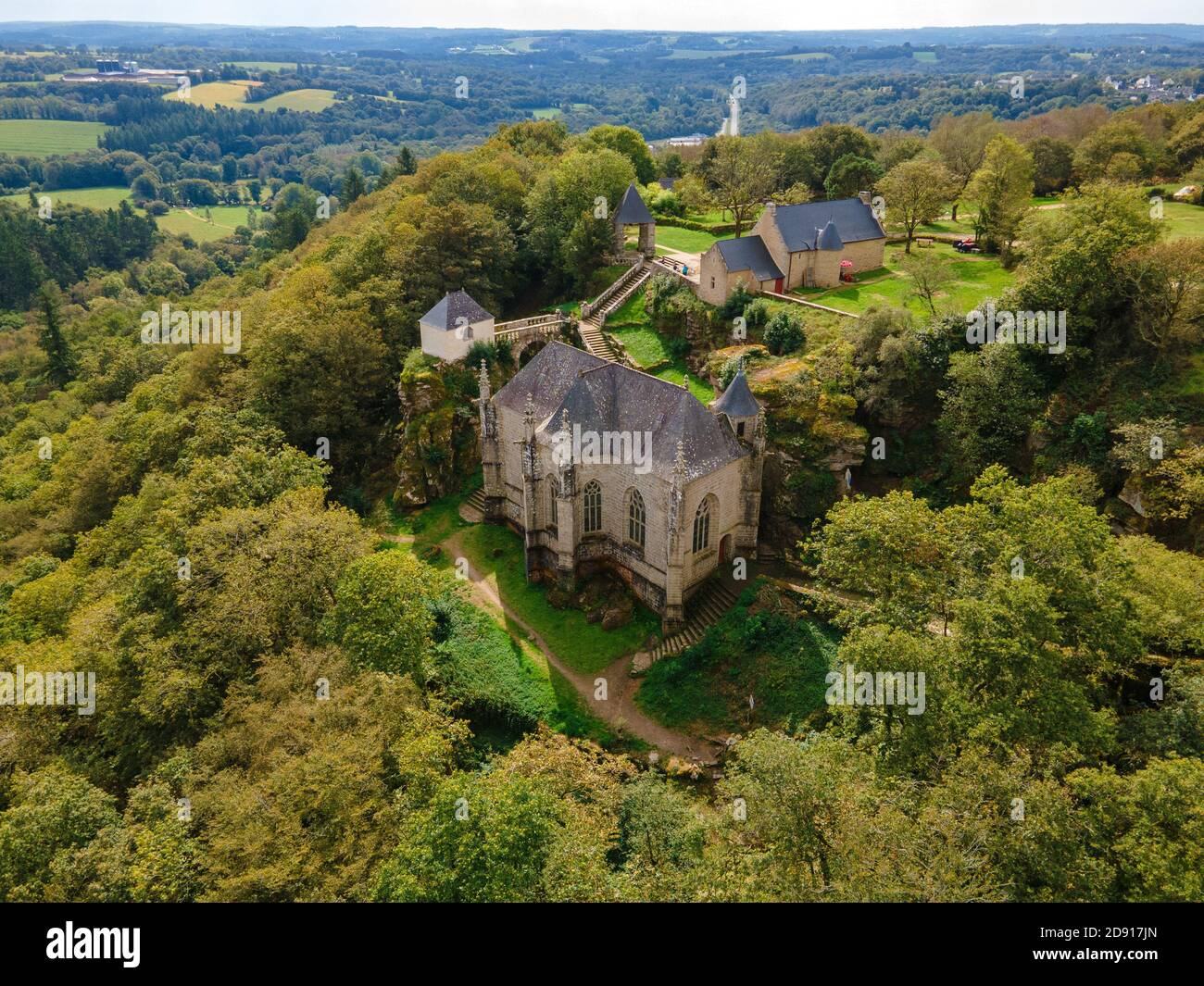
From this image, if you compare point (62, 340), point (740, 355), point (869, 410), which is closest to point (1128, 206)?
point (869, 410)

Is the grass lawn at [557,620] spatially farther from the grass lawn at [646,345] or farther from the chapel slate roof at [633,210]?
the chapel slate roof at [633,210]

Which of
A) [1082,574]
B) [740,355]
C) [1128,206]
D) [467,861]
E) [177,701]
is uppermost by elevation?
[1128,206]

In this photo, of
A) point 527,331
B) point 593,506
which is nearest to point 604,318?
point 527,331

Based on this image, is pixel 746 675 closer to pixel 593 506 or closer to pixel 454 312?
pixel 593 506

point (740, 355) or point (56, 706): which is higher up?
point (740, 355)

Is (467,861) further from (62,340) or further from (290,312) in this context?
(62,340)

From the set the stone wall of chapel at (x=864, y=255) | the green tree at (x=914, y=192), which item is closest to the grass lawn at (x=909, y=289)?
the stone wall of chapel at (x=864, y=255)
